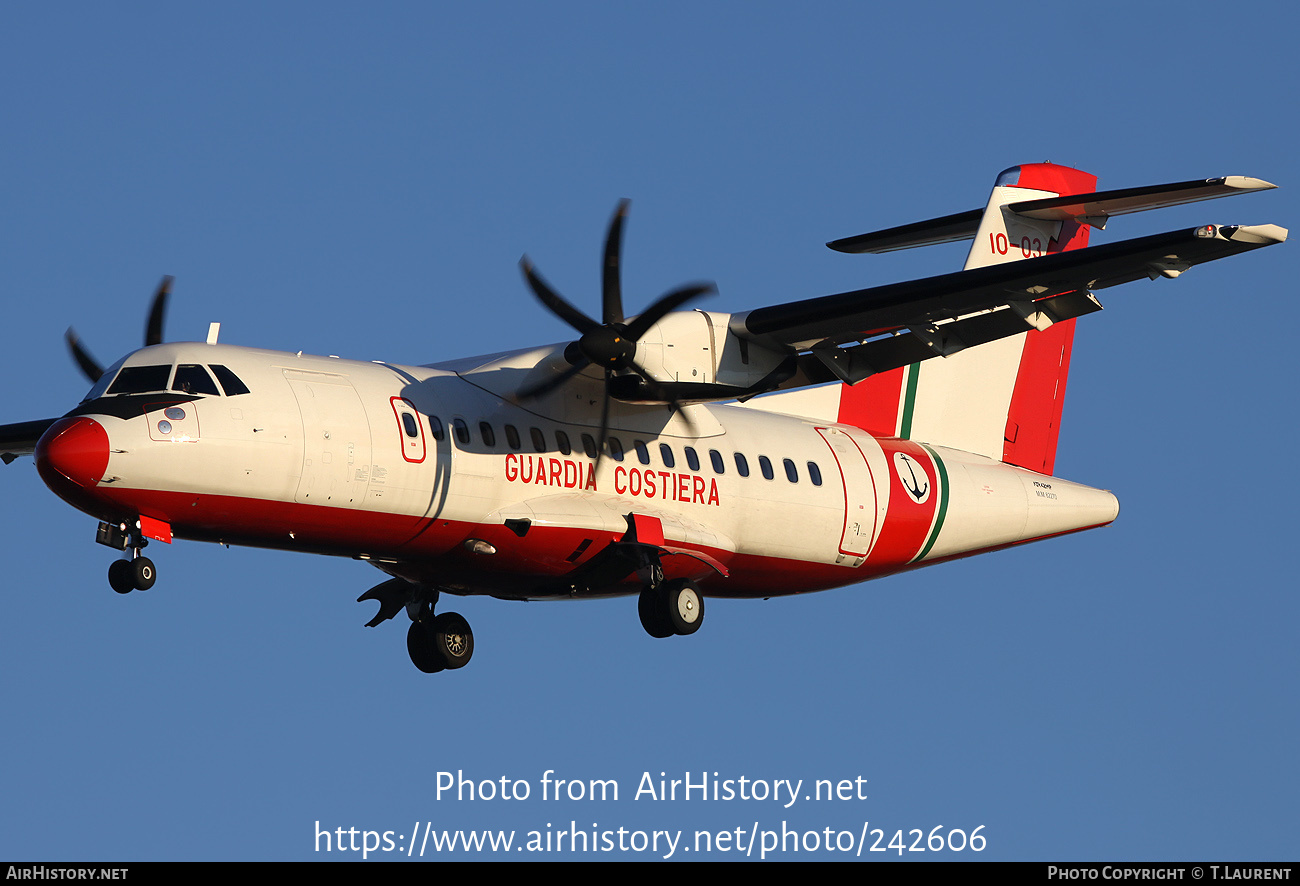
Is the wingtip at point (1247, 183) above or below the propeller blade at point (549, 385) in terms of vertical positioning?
above

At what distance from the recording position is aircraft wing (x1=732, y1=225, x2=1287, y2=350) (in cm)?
1734

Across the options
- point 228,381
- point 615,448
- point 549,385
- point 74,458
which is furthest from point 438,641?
point 74,458

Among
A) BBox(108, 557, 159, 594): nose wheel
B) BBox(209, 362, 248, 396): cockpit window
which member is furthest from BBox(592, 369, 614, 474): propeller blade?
BBox(108, 557, 159, 594): nose wheel

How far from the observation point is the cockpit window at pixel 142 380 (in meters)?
16.9

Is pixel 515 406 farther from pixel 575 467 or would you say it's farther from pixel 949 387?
pixel 949 387

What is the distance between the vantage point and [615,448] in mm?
19828

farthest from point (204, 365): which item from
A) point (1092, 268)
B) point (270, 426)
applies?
point (1092, 268)

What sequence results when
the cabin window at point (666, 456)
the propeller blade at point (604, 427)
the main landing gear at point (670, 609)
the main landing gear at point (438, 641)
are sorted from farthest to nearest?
the main landing gear at point (438, 641)
the cabin window at point (666, 456)
the main landing gear at point (670, 609)
the propeller blade at point (604, 427)

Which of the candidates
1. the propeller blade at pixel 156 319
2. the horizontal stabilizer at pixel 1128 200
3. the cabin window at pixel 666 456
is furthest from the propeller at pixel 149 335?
the horizontal stabilizer at pixel 1128 200

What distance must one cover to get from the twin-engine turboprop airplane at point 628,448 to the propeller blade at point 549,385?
0.09ft

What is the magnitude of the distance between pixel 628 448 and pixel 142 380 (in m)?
5.62

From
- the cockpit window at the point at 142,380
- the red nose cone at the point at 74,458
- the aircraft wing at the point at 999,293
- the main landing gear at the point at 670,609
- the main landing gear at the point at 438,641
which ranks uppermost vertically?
the aircraft wing at the point at 999,293

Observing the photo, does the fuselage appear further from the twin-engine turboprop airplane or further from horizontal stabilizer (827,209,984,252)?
horizontal stabilizer (827,209,984,252)

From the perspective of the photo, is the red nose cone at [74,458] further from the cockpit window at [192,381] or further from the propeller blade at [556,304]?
the propeller blade at [556,304]
